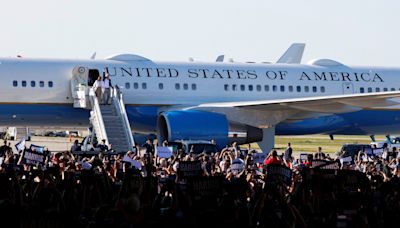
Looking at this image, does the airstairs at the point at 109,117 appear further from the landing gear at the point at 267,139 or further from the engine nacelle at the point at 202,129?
the landing gear at the point at 267,139

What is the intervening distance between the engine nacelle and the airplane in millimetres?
36

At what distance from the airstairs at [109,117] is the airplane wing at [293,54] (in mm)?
16565

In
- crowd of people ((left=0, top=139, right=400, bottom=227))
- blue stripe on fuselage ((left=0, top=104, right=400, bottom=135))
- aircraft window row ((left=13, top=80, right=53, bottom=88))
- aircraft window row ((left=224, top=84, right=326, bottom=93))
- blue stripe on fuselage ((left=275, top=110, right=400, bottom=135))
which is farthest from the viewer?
blue stripe on fuselage ((left=275, top=110, right=400, bottom=135))

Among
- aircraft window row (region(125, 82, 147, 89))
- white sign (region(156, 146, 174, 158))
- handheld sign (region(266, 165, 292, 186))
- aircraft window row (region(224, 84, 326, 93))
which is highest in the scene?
aircraft window row (region(224, 84, 326, 93))

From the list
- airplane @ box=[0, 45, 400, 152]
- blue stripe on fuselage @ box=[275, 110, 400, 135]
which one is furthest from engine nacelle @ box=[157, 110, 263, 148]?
blue stripe on fuselage @ box=[275, 110, 400, 135]

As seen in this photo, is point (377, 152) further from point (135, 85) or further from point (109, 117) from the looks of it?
point (135, 85)

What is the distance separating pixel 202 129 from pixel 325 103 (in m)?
4.59

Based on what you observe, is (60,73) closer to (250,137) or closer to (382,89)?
(250,137)

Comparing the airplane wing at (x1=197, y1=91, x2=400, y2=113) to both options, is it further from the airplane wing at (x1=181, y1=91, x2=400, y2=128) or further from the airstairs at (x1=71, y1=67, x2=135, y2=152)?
the airstairs at (x1=71, y1=67, x2=135, y2=152)

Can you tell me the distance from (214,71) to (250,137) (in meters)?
3.29

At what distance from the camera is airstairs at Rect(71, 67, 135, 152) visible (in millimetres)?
39812

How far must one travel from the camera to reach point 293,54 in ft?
186

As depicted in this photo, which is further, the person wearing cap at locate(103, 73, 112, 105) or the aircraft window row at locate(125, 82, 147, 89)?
the aircraft window row at locate(125, 82, 147, 89)

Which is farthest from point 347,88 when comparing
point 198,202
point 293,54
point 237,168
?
point 198,202
